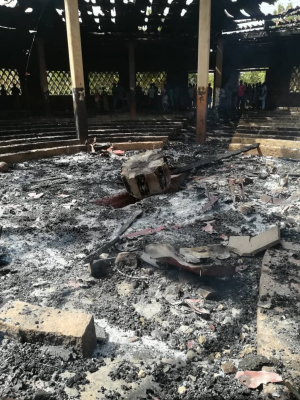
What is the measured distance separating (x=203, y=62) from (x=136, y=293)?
9.42 metres

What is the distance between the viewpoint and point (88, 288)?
3496 mm

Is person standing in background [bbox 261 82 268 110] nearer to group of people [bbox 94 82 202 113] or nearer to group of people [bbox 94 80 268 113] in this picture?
group of people [bbox 94 80 268 113]

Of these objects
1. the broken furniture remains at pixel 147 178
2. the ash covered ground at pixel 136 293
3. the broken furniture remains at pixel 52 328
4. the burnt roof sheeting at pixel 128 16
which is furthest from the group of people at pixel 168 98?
the broken furniture remains at pixel 52 328

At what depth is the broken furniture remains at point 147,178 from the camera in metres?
6.30

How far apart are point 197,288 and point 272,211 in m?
2.85

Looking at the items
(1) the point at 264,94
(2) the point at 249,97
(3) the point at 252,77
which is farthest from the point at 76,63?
(3) the point at 252,77

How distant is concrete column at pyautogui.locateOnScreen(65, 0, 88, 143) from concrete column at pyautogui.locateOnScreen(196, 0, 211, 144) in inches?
164

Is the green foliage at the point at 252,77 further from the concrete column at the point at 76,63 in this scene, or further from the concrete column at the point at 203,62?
the concrete column at the point at 76,63

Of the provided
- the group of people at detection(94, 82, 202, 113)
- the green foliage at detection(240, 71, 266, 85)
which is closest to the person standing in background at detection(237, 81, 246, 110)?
the group of people at detection(94, 82, 202, 113)

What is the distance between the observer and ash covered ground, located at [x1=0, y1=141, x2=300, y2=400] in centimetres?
231

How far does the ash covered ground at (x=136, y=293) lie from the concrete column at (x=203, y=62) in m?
5.01

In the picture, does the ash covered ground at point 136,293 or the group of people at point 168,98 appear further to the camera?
the group of people at point 168,98

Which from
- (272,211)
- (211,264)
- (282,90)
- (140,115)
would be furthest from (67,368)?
(282,90)

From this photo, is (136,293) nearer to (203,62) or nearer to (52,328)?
(52,328)
